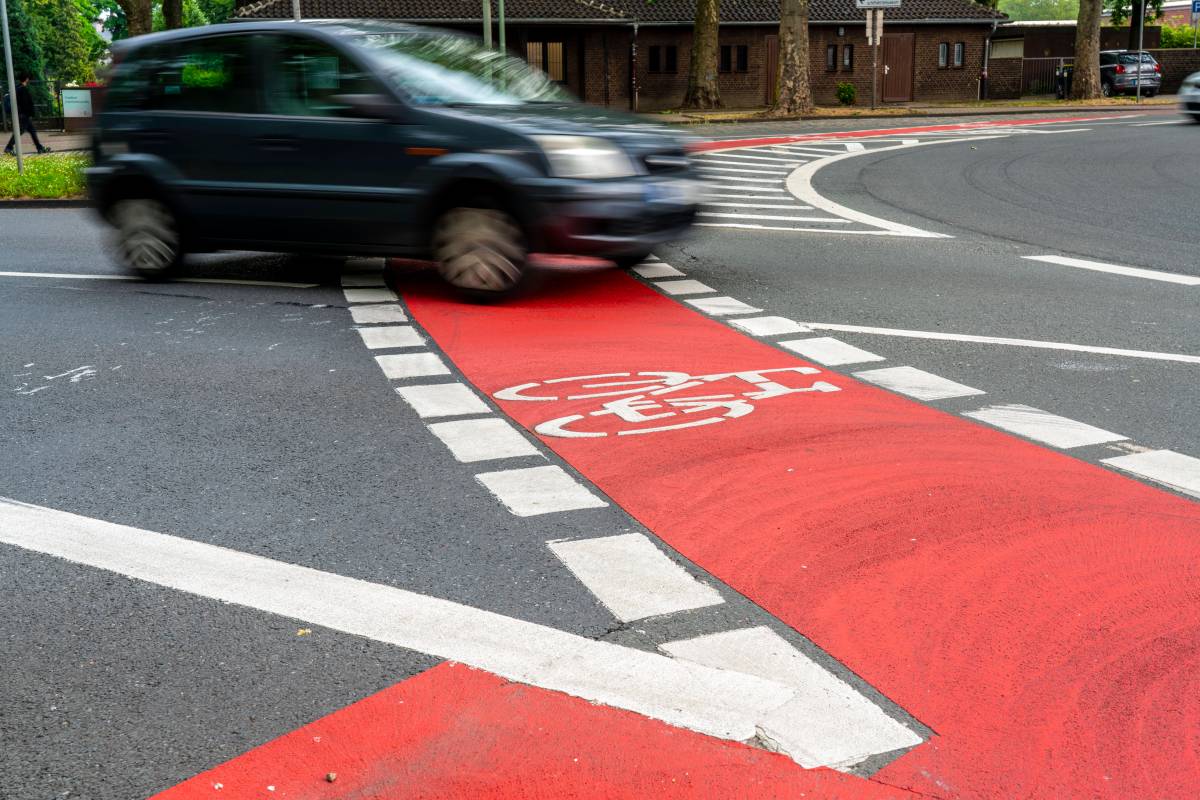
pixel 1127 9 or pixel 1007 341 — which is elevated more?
pixel 1127 9

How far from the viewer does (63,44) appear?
3004 inches

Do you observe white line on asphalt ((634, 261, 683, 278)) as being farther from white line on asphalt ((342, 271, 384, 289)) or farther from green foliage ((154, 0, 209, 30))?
green foliage ((154, 0, 209, 30))

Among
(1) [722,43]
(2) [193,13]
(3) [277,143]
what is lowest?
(3) [277,143]

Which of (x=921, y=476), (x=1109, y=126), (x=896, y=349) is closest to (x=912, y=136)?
(x=1109, y=126)

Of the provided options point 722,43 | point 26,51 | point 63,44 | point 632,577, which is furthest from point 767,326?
point 63,44

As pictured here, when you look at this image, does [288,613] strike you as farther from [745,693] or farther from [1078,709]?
[1078,709]

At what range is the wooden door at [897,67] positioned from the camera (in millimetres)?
55719

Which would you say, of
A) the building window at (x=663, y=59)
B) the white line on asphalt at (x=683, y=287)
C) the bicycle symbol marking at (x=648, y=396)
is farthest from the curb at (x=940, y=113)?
the bicycle symbol marking at (x=648, y=396)

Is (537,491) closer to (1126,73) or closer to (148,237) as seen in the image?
(148,237)

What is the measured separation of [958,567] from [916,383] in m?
2.87

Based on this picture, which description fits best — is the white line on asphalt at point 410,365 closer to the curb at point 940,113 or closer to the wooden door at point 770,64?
the curb at point 940,113

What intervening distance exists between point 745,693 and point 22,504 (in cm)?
307

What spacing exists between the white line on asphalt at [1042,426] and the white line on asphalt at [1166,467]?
0.26 meters

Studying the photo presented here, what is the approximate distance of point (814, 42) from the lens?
5606cm
